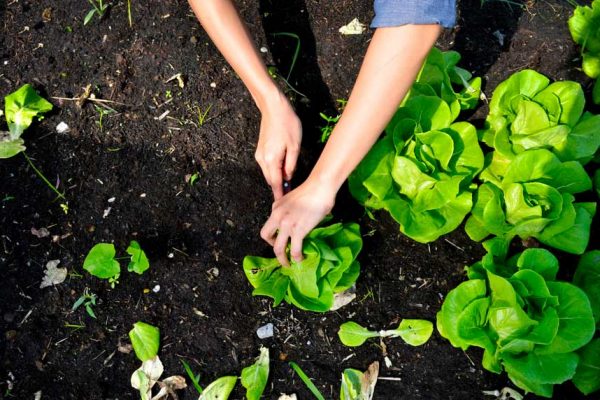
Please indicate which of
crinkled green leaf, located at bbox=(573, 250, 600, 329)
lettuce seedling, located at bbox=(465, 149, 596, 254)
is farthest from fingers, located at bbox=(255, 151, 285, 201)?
crinkled green leaf, located at bbox=(573, 250, 600, 329)

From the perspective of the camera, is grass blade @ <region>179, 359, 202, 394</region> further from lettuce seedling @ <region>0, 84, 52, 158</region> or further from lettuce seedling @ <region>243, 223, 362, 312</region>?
lettuce seedling @ <region>0, 84, 52, 158</region>

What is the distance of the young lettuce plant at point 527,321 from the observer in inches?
57.0

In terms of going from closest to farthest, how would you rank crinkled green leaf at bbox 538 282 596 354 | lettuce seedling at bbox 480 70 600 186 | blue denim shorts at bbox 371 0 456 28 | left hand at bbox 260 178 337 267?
blue denim shorts at bbox 371 0 456 28, left hand at bbox 260 178 337 267, crinkled green leaf at bbox 538 282 596 354, lettuce seedling at bbox 480 70 600 186

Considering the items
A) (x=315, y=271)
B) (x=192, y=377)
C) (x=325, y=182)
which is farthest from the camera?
(x=192, y=377)

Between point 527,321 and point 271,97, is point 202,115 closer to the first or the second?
point 271,97

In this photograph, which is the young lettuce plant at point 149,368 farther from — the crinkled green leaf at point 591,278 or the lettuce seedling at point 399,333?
the crinkled green leaf at point 591,278

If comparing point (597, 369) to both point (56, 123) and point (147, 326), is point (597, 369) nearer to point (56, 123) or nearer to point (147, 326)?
point (147, 326)

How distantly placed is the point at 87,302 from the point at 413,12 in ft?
3.97

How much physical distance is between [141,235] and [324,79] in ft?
2.64

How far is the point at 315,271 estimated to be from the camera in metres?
1.48

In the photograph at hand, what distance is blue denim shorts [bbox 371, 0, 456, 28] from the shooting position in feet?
4.09

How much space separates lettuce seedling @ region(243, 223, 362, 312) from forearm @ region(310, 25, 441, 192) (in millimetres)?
221

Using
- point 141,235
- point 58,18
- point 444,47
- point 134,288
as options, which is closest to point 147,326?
point 134,288

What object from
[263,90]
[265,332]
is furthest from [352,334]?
[263,90]
